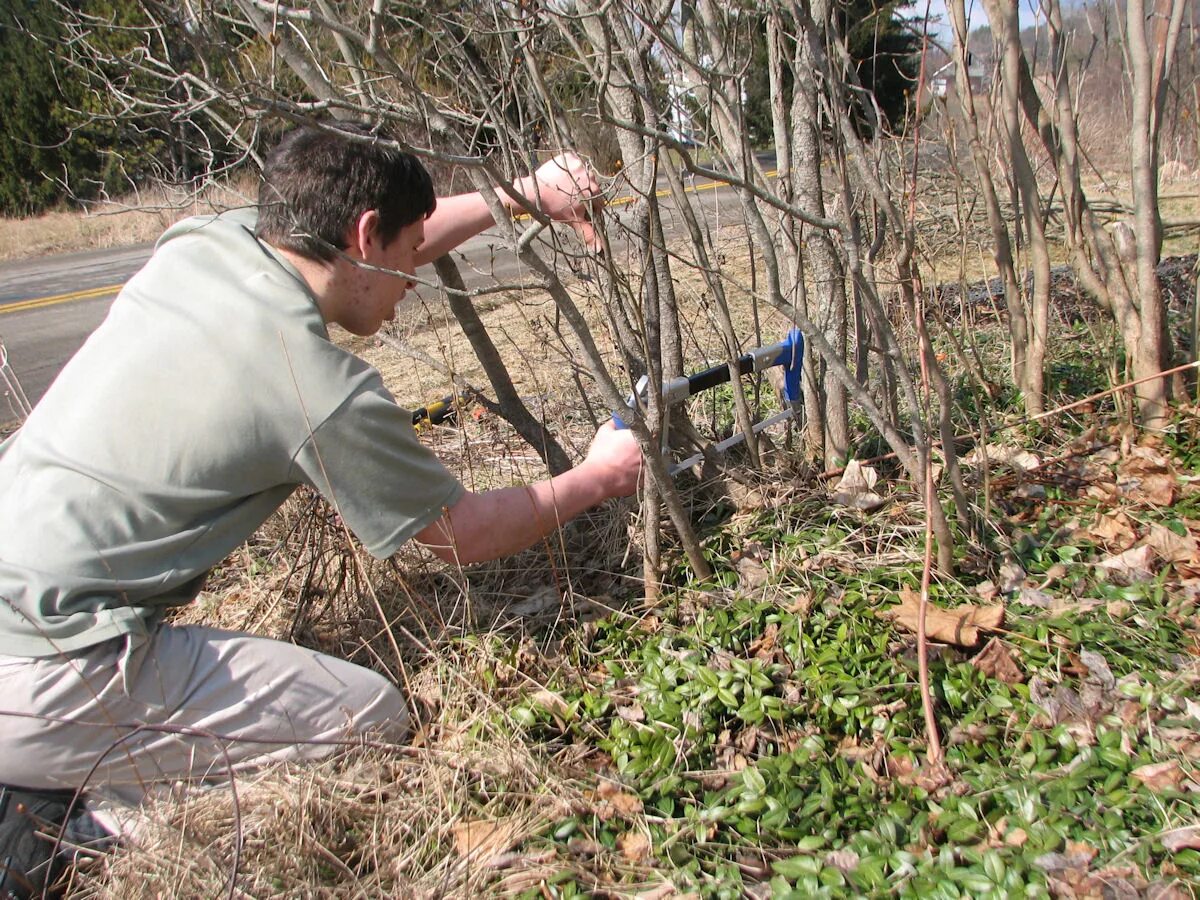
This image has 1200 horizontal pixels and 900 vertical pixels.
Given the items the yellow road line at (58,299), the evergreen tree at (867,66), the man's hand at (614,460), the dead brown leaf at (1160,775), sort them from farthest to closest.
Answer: the yellow road line at (58,299) < the evergreen tree at (867,66) < the man's hand at (614,460) < the dead brown leaf at (1160,775)

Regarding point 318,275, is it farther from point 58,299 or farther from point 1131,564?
point 58,299

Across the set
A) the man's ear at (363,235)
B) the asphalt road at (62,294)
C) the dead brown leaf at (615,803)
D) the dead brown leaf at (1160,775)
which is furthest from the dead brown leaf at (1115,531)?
the asphalt road at (62,294)

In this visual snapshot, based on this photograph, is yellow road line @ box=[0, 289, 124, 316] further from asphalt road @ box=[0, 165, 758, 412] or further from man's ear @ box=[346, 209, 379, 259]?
man's ear @ box=[346, 209, 379, 259]

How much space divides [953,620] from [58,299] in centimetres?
1040

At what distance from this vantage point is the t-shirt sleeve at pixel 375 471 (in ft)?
6.32

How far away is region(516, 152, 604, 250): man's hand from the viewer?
2.24 meters

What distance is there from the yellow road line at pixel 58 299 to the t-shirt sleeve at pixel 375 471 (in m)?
9.04

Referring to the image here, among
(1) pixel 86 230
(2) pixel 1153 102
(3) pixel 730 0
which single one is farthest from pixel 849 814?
(1) pixel 86 230

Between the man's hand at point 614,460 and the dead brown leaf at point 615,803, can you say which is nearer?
the dead brown leaf at point 615,803

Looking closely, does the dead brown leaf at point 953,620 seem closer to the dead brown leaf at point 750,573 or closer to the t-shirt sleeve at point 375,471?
the dead brown leaf at point 750,573

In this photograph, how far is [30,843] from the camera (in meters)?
1.90

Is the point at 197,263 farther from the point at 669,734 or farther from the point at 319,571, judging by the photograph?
the point at 669,734

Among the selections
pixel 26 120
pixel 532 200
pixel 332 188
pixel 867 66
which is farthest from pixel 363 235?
pixel 26 120

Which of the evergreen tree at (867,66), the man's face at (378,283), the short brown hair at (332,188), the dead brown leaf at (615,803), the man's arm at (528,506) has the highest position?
the evergreen tree at (867,66)
